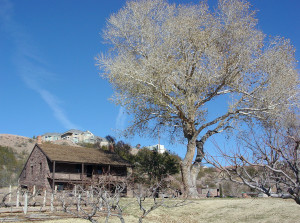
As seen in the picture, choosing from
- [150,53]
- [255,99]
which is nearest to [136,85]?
[150,53]

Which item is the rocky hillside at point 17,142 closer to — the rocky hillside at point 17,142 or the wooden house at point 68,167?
the rocky hillside at point 17,142

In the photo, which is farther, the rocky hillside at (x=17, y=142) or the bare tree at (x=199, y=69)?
the rocky hillside at (x=17, y=142)

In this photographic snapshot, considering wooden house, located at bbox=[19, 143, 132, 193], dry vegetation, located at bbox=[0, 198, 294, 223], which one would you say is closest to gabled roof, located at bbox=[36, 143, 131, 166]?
wooden house, located at bbox=[19, 143, 132, 193]

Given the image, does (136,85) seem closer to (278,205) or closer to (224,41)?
(224,41)

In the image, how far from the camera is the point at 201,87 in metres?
24.7

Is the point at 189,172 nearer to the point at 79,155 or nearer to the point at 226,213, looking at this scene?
the point at 226,213

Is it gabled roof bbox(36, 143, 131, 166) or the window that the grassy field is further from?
the window

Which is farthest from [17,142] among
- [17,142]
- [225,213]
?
[225,213]

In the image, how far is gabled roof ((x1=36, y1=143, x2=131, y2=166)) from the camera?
34.1 meters

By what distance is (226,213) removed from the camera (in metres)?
19.2

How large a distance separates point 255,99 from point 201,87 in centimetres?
408

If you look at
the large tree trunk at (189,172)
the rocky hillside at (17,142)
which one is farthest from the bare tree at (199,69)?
the rocky hillside at (17,142)

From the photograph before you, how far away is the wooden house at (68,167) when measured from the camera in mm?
33719

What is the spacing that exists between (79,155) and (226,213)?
67.0ft
